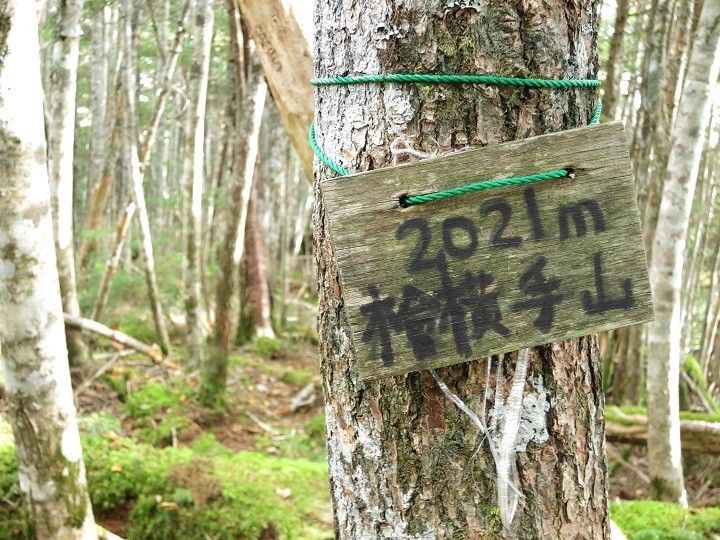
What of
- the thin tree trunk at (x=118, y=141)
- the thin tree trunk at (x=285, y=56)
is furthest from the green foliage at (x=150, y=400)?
the thin tree trunk at (x=285, y=56)

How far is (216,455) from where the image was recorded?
4.72 metres

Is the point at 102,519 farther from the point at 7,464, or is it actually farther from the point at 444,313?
the point at 444,313

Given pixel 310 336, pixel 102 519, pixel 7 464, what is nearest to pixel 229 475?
pixel 102 519

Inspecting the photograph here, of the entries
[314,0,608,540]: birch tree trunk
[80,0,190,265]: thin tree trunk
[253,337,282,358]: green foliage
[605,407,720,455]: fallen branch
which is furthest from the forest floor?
[80,0,190,265]: thin tree trunk

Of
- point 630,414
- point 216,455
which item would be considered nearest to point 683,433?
point 630,414

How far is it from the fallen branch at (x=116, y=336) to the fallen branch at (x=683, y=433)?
4.52 meters

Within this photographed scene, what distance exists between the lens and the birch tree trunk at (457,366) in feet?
3.53

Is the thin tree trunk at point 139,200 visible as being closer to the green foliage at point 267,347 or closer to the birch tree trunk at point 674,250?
the green foliage at point 267,347

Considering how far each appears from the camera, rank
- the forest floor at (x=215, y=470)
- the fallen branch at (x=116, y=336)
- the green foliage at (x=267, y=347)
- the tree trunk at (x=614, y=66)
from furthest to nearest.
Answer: the green foliage at (x=267, y=347) < the tree trunk at (x=614, y=66) < the fallen branch at (x=116, y=336) < the forest floor at (x=215, y=470)

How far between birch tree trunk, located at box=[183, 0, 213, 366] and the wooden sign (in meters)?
5.47

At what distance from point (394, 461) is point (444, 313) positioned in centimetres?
30

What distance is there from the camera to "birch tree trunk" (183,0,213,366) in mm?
6059

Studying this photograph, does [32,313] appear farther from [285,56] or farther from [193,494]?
[285,56]

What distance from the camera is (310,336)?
33.8 ft
